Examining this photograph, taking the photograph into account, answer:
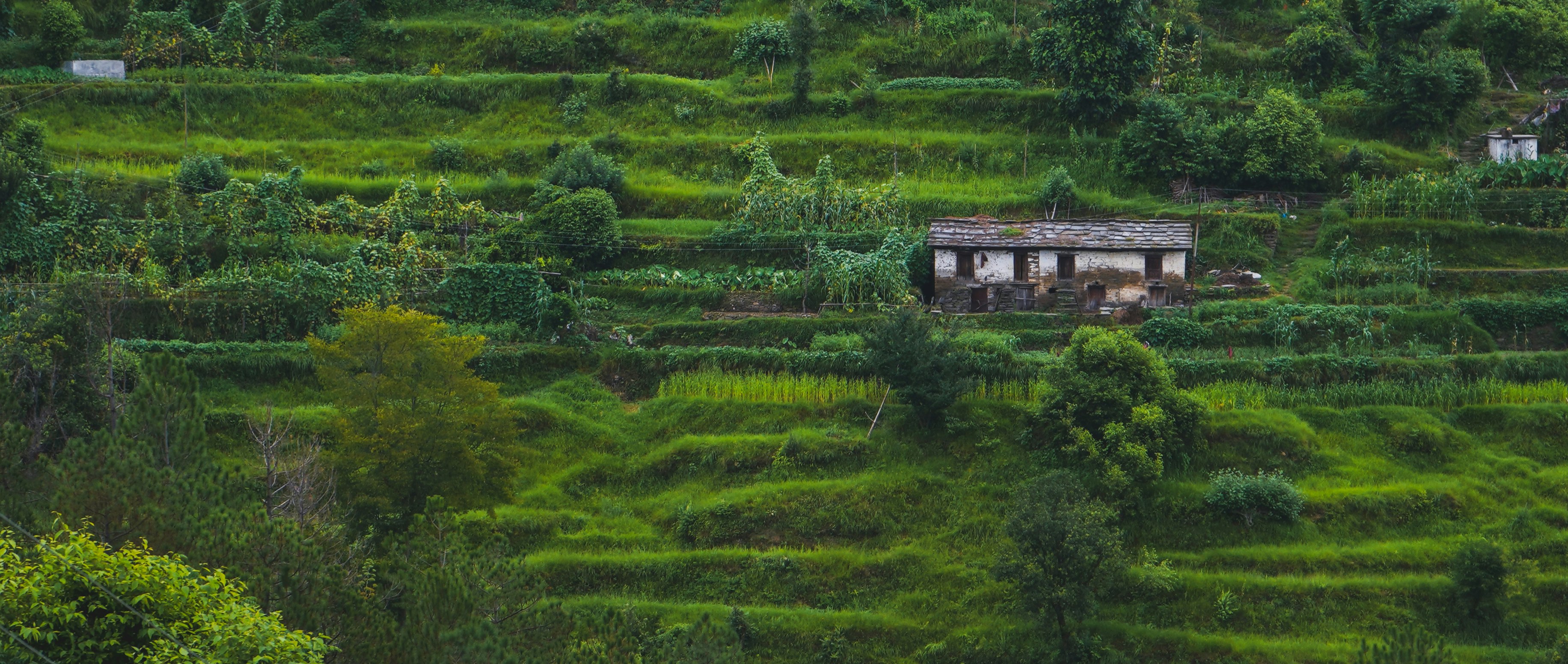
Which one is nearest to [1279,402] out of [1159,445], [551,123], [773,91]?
[1159,445]

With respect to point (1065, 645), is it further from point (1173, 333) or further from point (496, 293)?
point (496, 293)

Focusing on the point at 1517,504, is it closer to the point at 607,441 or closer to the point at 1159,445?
the point at 1159,445

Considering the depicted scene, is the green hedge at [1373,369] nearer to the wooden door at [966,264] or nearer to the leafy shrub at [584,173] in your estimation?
the wooden door at [966,264]

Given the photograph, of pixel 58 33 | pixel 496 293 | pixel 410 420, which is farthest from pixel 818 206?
pixel 58 33

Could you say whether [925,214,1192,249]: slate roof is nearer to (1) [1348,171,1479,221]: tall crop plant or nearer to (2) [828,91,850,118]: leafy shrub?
(1) [1348,171,1479,221]: tall crop plant

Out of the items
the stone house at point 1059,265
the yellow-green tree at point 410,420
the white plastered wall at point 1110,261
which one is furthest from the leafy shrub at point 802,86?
the yellow-green tree at point 410,420

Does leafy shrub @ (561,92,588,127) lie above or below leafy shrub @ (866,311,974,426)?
above

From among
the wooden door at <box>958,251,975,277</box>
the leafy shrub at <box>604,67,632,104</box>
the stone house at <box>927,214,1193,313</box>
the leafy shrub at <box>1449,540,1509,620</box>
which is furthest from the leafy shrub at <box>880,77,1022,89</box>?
the leafy shrub at <box>1449,540,1509,620</box>
